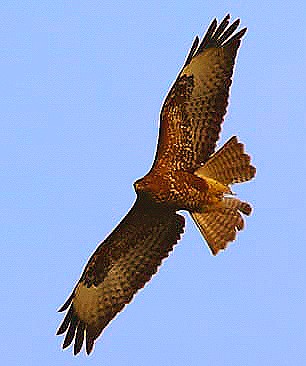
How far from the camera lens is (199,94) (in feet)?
36.0

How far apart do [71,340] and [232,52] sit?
12.1 ft

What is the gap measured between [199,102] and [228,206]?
1265mm

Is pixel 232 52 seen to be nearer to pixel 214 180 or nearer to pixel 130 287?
pixel 214 180

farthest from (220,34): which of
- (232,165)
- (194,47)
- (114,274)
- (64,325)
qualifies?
(64,325)

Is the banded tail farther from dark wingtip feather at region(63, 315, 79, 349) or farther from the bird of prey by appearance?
dark wingtip feather at region(63, 315, 79, 349)

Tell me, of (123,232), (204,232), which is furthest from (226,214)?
(123,232)

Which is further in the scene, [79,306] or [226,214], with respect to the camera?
[79,306]

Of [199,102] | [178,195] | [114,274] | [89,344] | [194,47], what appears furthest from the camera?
[114,274]

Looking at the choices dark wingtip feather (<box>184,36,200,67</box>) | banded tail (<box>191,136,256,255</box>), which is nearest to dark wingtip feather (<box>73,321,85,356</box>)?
banded tail (<box>191,136,256,255</box>)

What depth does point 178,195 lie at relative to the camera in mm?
10422

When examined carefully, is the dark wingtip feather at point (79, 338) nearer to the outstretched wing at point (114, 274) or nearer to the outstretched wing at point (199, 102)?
the outstretched wing at point (114, 274)

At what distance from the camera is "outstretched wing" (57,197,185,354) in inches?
438

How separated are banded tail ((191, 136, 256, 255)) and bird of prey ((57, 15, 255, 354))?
10 mm

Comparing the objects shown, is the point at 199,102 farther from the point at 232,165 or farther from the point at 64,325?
the point at 64,325
